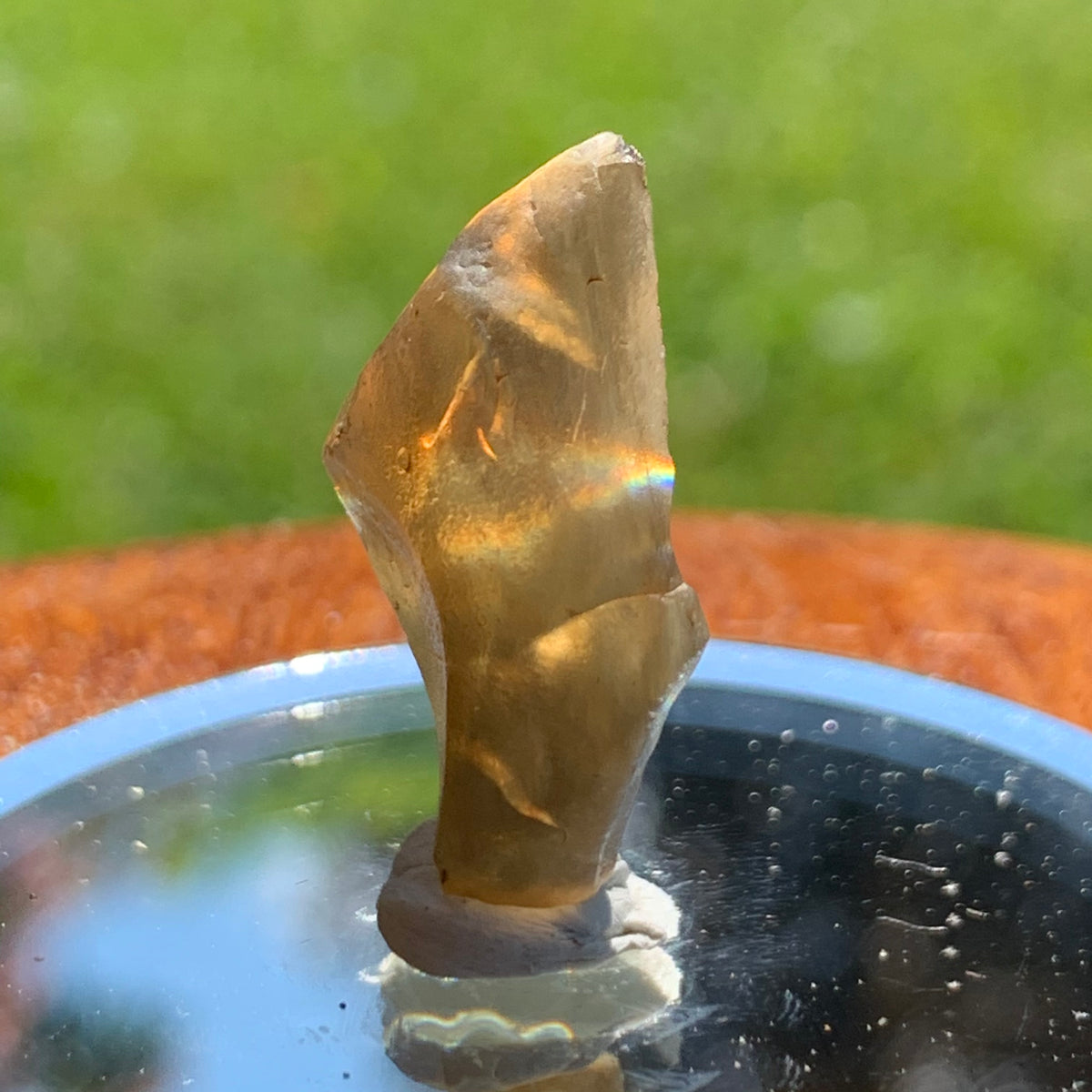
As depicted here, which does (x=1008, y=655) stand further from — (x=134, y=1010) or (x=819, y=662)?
(x=134, y=1010)

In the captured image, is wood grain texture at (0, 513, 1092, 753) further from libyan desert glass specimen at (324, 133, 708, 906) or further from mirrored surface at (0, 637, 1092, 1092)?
libyan desert glass specimen at (324, 133, 708, 906)

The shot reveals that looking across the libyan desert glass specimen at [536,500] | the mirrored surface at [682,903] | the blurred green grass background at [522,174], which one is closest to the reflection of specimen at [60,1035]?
the mirrored surface at [682,903]

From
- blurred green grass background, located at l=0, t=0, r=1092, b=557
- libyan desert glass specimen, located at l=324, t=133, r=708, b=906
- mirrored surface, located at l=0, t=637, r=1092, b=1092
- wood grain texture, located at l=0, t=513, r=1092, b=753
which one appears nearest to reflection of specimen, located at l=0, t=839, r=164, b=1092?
mirrored surface, located at l=0, t=637, r=1092, b=1092

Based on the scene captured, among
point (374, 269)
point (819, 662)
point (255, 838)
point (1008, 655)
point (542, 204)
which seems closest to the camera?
point (542, 204)

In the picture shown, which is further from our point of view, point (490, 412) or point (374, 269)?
point (374, 269)

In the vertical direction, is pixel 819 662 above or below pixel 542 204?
below

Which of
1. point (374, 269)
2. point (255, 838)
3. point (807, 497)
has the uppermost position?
point (255, 838)

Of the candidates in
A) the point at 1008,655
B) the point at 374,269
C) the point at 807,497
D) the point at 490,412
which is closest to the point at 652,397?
the point at 490,412

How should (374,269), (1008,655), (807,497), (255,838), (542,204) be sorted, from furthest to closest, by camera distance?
(374,269)
(807,497)
(1008,655)
(255,838)
(542,204)
